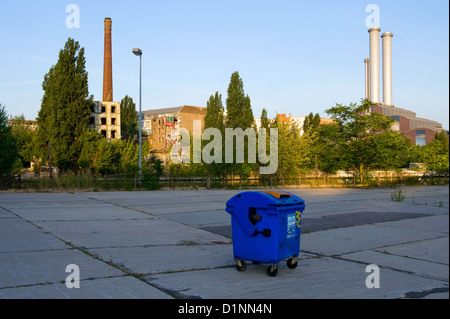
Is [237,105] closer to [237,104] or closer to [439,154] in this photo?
[237,104]

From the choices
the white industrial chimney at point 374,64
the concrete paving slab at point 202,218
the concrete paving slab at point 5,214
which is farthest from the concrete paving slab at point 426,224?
the white industrial chimney at point 374,64

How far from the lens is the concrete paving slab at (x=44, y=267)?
19.4ft

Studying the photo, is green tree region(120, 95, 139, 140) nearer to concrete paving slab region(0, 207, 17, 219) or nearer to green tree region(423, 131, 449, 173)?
concrete paving slab region(0, 207, 17, 219)

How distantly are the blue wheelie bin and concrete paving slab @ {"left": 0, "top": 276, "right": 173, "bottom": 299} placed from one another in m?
1.65

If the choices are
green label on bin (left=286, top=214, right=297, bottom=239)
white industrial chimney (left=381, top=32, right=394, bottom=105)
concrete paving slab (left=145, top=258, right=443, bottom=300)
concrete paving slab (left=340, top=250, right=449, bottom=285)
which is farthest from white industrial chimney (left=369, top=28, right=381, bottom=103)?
green label on bin (left=286, top=214, right=297, bottom=239)

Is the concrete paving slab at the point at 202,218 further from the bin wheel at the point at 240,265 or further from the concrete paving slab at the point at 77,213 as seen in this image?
the bin wheel at the point at 240,265

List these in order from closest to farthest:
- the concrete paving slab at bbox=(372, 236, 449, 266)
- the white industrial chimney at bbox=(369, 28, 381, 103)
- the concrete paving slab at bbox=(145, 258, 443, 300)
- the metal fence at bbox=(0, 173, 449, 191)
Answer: the concrete paving slab at bbox=(145, 258, 443, 300) < the concrete paving slab at bbox=(372, 236, 449, 266) < the metal fence at bbox=(0, 173, 449, 191) < the white industrial chimney at bbox=(369, 28, 381, 103)

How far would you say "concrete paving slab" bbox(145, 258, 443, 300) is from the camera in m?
5.49

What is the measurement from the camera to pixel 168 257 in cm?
773

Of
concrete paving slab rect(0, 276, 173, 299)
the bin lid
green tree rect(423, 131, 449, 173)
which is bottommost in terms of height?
concrete paving slab rect(0, 276, 173, 299)

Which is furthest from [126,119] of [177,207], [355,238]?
[355,238]
